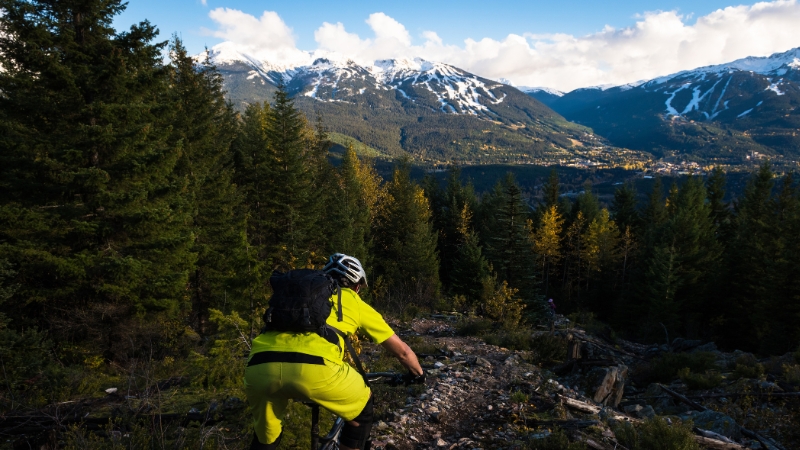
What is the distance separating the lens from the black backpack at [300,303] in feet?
8.62

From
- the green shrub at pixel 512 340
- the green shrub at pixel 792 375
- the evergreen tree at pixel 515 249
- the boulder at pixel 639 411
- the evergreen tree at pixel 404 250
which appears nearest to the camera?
the boulder at pixel 639 411

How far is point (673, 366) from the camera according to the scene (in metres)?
11.4

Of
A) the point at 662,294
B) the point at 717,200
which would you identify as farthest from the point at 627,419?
the point at 717,200

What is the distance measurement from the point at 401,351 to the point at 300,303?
1118 millimetres

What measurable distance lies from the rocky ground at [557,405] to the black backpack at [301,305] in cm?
368

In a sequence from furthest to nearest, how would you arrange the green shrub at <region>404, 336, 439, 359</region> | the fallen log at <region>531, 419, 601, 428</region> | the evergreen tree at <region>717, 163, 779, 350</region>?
the evergreen tree at <region>717, 163, 779, 350</region>
the green shrub at <region>404, 336, 439, 359</region>
the fallen log at <region>531, 419, 601, 428</region>

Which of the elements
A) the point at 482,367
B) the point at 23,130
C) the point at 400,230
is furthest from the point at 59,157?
the point at 400,230

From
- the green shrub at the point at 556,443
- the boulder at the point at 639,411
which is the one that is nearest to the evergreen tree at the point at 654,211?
the boulder at the point at 639,411

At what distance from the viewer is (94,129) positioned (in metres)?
9.88

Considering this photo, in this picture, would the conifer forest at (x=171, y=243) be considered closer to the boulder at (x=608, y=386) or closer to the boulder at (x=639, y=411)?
the boulder at (x=608, y=386)

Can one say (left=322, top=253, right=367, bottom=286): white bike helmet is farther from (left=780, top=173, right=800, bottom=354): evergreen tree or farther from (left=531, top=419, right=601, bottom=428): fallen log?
(left=780, top=173, right=800, bottom=354): evergreen tree

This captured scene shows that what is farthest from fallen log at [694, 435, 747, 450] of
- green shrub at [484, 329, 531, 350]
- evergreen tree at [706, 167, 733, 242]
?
evergreen tree at [706, 167, 733, 242]

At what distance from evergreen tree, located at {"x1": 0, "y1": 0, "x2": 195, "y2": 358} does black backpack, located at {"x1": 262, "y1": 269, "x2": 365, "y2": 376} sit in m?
9.87

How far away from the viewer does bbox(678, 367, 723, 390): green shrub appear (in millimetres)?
9531
